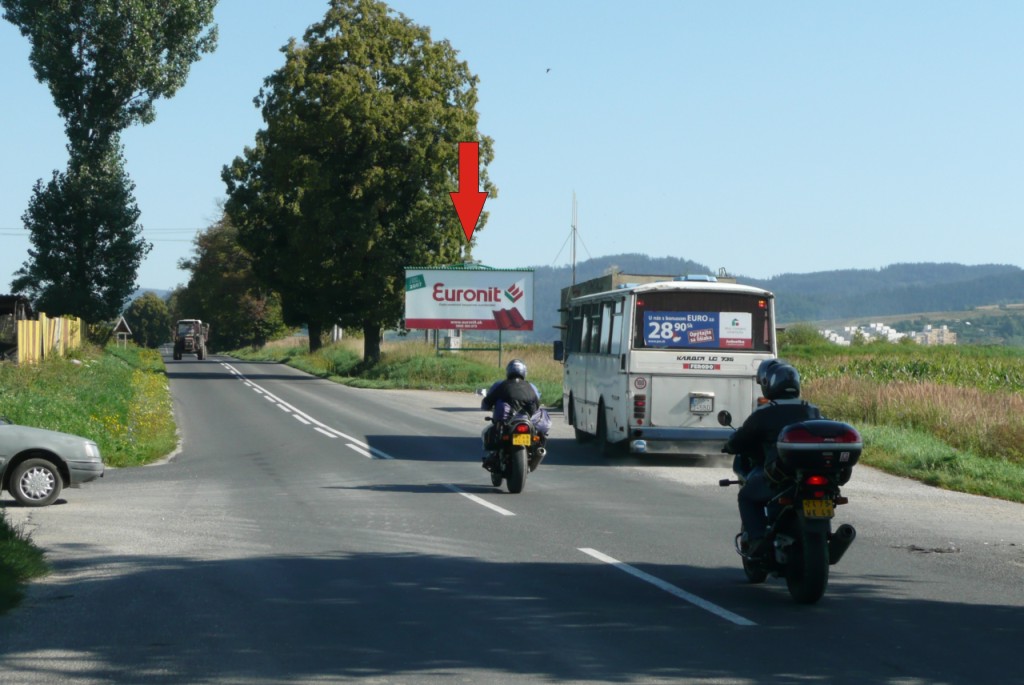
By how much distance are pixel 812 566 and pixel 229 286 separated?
97791 millimetres

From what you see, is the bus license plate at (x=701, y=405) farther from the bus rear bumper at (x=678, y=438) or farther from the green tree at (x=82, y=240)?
the green tree at (x=82, y=240)

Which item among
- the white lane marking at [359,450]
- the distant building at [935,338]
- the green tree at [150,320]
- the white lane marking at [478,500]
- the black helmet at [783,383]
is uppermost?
the green tree at [150,320]

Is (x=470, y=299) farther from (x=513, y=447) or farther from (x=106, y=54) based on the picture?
(x=513, y=447)

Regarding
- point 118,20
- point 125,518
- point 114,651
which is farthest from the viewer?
point 118,20

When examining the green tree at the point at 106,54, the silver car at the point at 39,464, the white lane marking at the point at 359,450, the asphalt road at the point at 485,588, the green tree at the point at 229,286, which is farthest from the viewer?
the green tree at the point at 229,286

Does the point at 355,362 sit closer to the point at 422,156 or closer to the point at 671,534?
the point at 422,156

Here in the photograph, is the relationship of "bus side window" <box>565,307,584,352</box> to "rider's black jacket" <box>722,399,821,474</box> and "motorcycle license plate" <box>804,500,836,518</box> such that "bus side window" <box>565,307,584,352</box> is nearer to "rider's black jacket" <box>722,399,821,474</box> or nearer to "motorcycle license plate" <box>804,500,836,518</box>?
"rider's black jacket" <box>722,399,821,474</box>

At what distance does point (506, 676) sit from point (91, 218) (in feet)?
161

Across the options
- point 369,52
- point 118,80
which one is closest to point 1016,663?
point 118,80

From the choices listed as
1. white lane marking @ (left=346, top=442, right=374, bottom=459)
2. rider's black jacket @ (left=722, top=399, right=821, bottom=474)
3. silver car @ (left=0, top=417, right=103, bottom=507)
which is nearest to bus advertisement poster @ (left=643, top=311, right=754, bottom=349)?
white lane marking @ (left=346, top=442, right=374, bottom=459)

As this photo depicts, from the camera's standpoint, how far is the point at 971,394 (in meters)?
26.0

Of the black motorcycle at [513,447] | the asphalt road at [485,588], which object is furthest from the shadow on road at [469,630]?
the black motorcycle at [513,447]

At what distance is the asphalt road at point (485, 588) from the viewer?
6.84m

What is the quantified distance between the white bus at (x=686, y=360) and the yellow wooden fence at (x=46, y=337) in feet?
70.2
